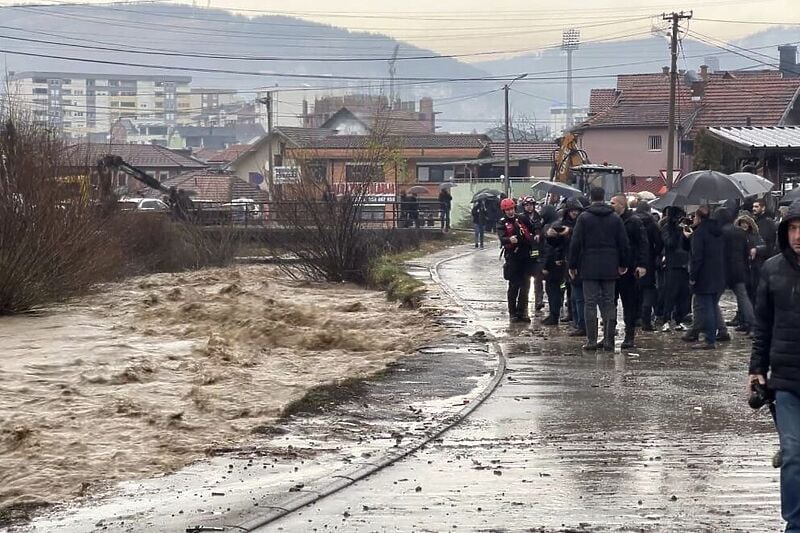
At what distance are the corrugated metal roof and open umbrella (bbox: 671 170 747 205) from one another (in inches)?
300

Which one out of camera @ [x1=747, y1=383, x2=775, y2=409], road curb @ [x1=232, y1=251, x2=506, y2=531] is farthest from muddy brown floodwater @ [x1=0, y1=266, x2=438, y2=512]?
camera @ [x1=747, y1=383, x2=775, y2=409]

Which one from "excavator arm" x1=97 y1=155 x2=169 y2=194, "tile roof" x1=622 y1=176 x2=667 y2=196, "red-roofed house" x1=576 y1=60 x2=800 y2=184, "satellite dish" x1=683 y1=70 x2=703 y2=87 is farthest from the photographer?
"satellite dish" x1=683 y1=70 x2=703 y2=87

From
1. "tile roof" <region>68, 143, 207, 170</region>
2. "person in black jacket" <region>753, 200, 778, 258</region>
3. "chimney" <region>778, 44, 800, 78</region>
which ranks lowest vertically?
"person in black jacket" <region>753, 200, 778, 258</region>

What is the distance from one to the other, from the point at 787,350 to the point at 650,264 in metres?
10.6

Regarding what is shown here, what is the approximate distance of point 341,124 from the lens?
10531 centimetres

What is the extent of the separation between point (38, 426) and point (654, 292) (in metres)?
9.37

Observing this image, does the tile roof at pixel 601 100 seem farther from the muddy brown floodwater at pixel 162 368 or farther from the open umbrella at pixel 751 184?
the muddy brown floodwater at pixel 162 368

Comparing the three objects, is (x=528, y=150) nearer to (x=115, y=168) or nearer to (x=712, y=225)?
(x=115, y=168)

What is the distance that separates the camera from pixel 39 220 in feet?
76.7

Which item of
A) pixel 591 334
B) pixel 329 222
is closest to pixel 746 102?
pixel 329 222

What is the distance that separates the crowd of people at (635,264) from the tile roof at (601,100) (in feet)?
201

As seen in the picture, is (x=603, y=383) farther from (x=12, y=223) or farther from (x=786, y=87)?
(x=786, y=87)

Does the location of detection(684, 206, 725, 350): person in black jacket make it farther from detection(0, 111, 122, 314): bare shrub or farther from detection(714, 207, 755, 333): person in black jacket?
detection(0, 111, 122, 314): bare shrub

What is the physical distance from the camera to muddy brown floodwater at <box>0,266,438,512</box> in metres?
10.7
